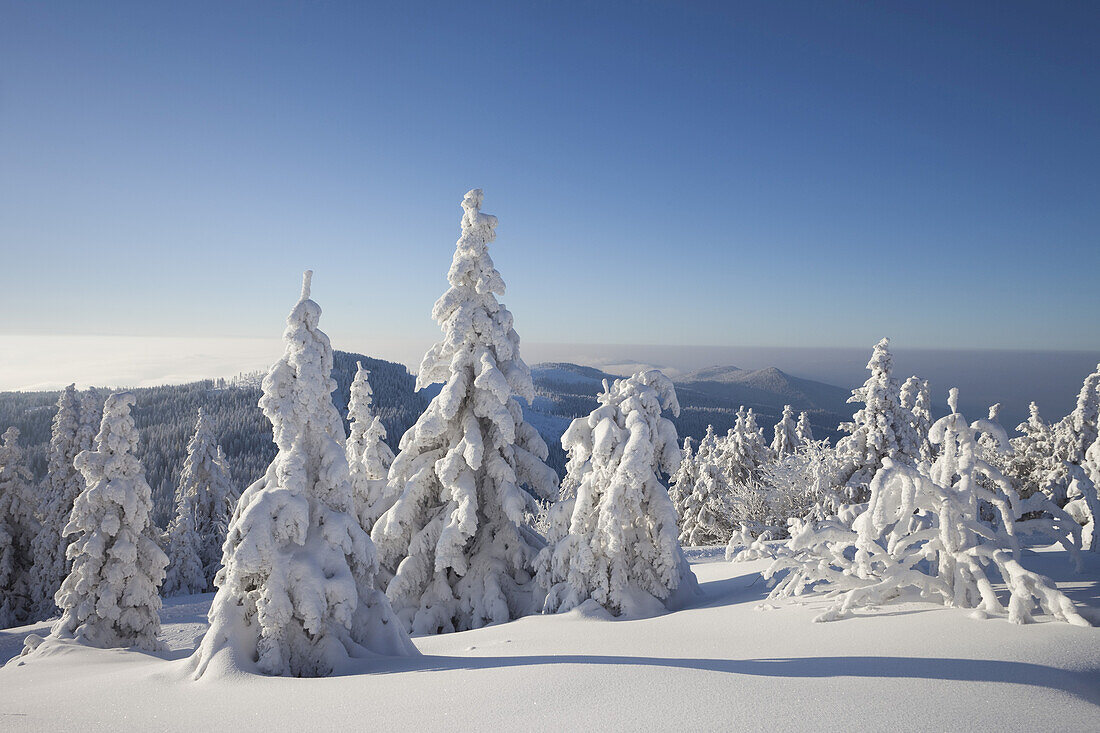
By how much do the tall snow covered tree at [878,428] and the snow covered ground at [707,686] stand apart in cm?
1691

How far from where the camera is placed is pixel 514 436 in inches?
583

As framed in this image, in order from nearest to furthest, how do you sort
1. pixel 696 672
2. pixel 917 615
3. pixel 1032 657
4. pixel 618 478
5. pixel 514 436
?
pixel 1032 657, pixel 696 672, pixel 917 615, pixel 618 478, pixel 514 436

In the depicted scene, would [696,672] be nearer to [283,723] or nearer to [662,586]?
[283,723]

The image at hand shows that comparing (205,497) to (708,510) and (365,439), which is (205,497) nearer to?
(365,439)

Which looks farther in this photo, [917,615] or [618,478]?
[618,478]

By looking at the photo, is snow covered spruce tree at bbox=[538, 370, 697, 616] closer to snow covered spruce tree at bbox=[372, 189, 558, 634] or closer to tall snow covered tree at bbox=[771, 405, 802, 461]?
snow covered spruce tree at bbox=[372, 189, 558, 634]

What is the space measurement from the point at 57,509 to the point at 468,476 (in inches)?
1069

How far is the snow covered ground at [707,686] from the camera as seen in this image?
440 centimetres

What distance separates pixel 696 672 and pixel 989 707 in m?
2.38

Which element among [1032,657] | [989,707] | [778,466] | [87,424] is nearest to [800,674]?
[989,707]

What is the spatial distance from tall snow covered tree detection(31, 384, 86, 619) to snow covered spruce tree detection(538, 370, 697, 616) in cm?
2912

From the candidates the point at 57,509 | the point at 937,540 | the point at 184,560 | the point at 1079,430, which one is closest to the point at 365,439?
the point at 57,509

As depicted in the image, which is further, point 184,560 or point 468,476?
point 184,560

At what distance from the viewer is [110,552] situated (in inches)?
624
